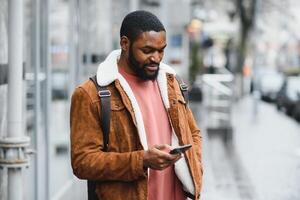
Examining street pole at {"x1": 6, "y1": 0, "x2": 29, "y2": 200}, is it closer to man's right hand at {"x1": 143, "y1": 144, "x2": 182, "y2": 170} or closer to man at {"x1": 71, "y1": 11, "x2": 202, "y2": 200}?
man at {"x1": 71, "y1": 11, "x2": 202, "y2": 200}

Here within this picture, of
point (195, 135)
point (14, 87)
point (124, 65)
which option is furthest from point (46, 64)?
point (124, 65)

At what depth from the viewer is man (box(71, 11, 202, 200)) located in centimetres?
303

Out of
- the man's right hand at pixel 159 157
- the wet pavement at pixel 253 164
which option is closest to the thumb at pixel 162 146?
the man's right hand at pixel 159 157

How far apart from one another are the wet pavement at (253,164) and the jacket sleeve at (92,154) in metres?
6.55

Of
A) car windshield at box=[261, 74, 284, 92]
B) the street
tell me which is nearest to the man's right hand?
the street

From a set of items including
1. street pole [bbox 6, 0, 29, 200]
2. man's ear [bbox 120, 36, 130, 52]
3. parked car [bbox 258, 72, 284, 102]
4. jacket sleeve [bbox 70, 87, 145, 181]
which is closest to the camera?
jacket sleeve [bbox 70, 87, 145, 181]

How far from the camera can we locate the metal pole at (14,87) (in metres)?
4.48

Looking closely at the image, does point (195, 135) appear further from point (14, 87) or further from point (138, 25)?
point (14, 87)

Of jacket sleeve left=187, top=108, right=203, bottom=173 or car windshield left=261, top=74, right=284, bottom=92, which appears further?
car windshield left=261, top=74, right=284, bottom=92

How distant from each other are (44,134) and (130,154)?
4250 millimetres

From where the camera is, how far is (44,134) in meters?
7.18

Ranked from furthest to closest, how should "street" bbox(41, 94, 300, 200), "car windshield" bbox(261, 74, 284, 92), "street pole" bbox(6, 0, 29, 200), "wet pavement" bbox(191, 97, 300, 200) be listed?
"car windshield" bbox(261, 74, 284, 92), "wet pavement" bbox(191, 97, 300, 200), "street" bbox(41, 94, 300, 200), "street pole" bbox(6, 0, 29, 200)

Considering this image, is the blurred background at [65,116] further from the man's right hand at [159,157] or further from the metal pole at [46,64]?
the man's right hand at [159,157]

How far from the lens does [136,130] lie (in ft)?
10.2
